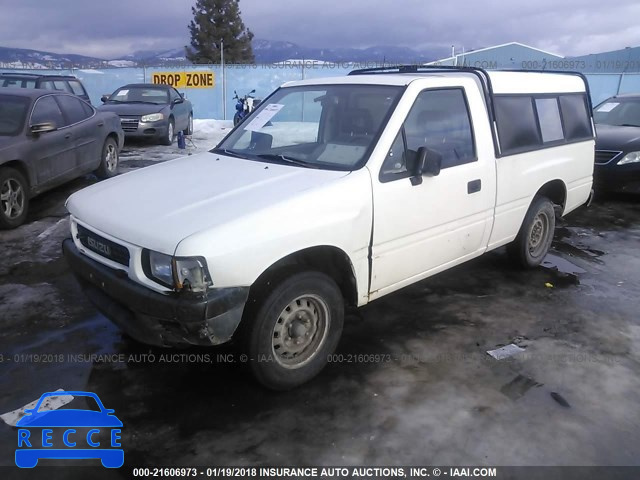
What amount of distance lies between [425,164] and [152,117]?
34.3ft

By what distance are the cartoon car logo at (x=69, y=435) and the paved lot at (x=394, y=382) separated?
70 mm

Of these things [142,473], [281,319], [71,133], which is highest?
[71,133]

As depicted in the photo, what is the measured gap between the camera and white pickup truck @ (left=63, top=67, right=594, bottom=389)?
275 centimetres

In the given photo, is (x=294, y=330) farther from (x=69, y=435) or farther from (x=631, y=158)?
(x=631, y=158)

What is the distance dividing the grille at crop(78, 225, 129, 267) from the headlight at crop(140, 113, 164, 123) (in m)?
9.80

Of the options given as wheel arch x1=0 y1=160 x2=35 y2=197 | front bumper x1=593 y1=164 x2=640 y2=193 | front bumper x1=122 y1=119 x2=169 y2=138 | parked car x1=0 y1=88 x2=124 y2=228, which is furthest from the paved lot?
front bumper x1=122 y1=119 x2=169 y2=138

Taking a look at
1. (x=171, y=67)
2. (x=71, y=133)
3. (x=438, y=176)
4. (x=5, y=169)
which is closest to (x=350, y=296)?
(x=438, y=176)

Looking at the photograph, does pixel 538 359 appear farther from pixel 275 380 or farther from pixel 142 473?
pixel 142 473

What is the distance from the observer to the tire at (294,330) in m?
2.94

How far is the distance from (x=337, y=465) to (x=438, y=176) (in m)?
2.07

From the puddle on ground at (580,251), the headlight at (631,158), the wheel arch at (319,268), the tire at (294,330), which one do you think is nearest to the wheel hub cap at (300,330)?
the tire at (294,330)

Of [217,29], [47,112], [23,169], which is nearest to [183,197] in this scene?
[23,169]

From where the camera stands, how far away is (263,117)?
4.27 meters

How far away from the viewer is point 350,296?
3428 millimetres
